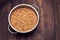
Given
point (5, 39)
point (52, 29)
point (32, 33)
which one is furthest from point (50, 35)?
point (5, 39)

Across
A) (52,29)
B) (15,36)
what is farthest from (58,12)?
(15,36)

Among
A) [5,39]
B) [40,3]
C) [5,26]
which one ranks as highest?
[40,3]

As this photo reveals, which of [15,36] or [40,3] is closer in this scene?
[15,36]

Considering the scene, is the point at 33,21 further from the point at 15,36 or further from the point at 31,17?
the point at 15,36

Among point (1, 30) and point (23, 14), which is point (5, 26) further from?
point (23, 14)

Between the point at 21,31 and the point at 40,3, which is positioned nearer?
the point at 21,31

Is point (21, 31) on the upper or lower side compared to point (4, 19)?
lower
